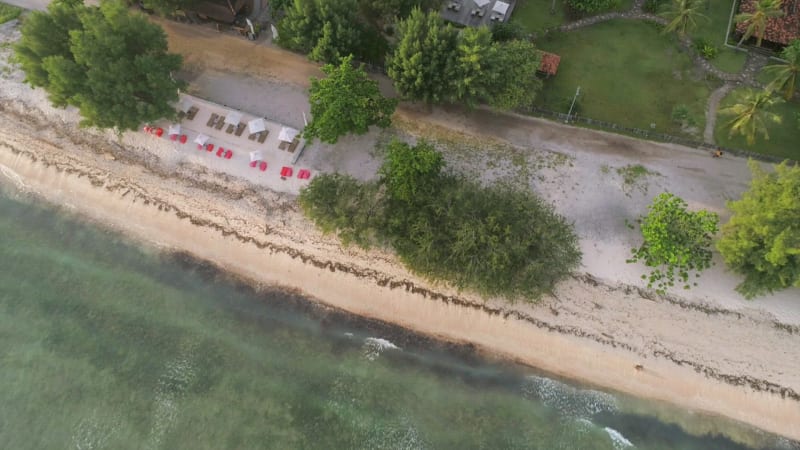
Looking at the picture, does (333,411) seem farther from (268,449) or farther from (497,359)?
(497,359)

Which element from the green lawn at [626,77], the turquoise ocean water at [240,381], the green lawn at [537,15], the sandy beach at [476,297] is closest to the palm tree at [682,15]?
the green lawn at [626,77]

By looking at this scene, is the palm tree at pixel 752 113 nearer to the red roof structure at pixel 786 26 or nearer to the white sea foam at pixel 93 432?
the red roof structure at pixel 786 26

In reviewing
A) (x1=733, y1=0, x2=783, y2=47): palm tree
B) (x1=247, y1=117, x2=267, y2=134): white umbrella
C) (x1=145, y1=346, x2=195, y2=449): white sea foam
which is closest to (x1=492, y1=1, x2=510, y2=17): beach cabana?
(x1=733, y1=0, x2=783, y2=47): palm tree

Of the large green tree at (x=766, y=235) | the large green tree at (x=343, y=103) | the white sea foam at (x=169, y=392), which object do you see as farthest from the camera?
the large green tree at (x=343, y=103)

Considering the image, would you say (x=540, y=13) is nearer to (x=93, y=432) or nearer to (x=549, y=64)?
(x=549, y=64)

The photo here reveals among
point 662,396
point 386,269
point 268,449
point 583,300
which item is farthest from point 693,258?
point 268,449

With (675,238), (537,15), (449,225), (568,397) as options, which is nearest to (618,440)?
(568,397)
